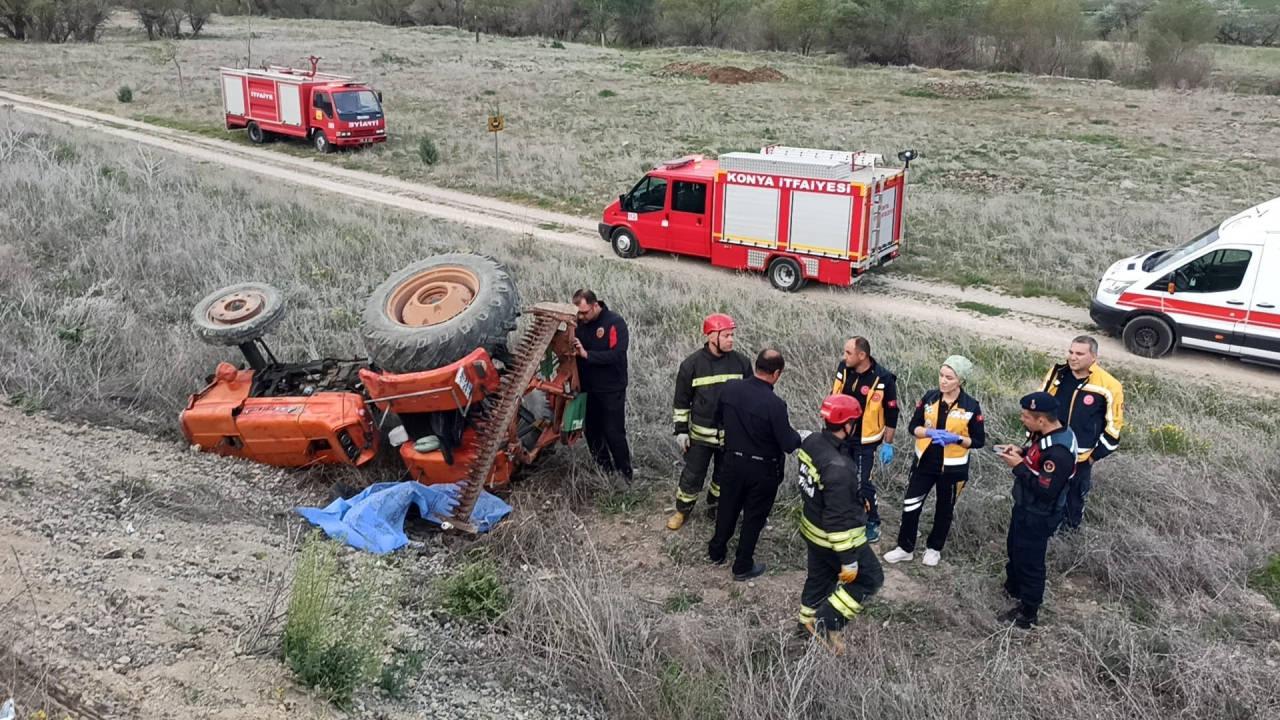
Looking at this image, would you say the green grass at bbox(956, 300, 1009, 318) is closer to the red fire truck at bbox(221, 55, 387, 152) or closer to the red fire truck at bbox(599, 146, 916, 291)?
the red fire truck at bbox(599, 146, 916, 291)

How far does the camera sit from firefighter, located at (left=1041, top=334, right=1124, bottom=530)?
6.31 m

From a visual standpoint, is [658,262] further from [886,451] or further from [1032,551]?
[1032,551]

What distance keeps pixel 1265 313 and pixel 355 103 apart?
73.0 feet

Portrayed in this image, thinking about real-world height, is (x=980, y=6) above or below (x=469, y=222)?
above

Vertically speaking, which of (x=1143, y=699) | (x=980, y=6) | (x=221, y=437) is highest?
(x=980, y=6)

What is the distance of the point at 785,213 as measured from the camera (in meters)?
14.6

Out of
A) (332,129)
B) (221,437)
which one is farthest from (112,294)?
(332,129)

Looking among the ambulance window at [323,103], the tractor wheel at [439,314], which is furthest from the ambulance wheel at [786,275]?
the ambulance window at [323,103]

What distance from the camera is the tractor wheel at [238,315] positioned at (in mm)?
7039

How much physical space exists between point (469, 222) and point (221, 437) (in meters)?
12.4

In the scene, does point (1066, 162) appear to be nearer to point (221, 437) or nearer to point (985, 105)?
point (985, 105)

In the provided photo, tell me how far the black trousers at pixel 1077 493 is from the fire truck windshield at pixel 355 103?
916 inches

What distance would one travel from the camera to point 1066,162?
24922 mm

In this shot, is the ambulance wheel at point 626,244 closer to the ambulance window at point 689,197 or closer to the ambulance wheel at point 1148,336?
the ambulance window at point 689,197
